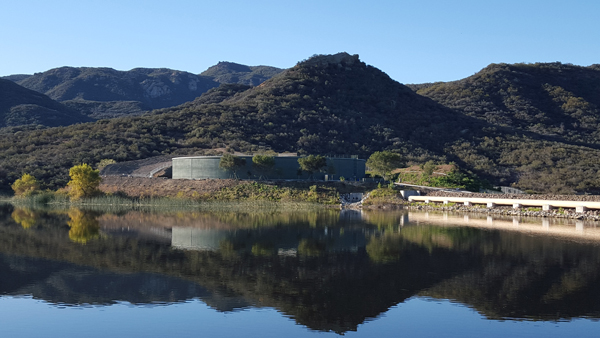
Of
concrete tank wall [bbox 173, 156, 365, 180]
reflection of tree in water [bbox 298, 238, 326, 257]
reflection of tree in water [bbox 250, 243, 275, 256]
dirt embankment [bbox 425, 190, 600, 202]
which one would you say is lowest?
reflection of tree in water [bbox 298, 238, 326, 257]

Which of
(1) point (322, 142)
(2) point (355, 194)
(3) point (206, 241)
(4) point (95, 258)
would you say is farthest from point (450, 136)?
(4) point (95, 258)

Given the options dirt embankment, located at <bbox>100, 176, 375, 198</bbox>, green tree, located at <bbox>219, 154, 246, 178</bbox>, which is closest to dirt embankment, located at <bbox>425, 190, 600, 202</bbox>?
dirt embankment, located at <bbox>100, 176, 375, 198</bbox>

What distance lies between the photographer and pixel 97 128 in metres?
113

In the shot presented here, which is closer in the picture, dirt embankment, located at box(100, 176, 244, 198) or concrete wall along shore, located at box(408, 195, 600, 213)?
concrete wall along shore, located at box(408, 195, 600, 213)

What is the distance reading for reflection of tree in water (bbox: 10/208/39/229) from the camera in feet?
149

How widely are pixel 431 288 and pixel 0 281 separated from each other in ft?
57.4

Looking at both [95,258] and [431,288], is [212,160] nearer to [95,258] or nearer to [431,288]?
[95,258]

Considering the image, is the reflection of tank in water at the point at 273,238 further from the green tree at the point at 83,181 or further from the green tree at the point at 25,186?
the green tree at the point at 25,186

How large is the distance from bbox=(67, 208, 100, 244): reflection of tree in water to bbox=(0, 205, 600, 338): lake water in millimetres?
336

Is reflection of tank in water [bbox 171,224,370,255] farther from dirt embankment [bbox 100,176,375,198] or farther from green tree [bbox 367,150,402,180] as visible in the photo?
green tree [bbox 367,150,402,180]

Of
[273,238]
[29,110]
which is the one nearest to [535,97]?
[273,238]

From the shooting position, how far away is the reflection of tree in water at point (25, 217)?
45.5 meters

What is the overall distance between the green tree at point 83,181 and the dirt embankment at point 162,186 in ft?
11.7

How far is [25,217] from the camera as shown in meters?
51.7
